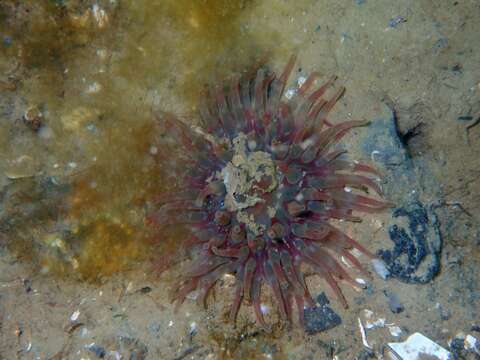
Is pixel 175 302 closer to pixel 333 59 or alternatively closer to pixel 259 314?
pixel 259 314

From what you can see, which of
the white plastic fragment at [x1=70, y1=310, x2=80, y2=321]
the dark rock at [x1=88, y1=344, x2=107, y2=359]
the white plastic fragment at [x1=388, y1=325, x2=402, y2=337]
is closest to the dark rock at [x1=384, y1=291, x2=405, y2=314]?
the white plastic fragment at [x1=388, y1=325, x2=402, y2=337]

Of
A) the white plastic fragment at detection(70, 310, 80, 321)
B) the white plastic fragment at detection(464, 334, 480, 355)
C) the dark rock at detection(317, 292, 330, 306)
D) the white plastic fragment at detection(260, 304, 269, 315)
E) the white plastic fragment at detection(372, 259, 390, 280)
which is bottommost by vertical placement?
the white plastic fragment at detection(70, 310, 80, 321)

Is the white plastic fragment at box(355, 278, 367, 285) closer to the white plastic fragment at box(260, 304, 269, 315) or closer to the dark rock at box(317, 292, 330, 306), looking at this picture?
the dark rock at box(317, 292, 330, 306)

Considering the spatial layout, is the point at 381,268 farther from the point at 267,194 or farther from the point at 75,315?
the point at 75,315

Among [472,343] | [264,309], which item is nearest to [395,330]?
[472,343]

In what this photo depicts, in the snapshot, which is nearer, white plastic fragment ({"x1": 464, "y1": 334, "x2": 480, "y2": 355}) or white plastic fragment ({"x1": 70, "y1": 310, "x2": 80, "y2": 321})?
white plastic fragment ({"x1": 464, "y1": 334, "x2": 480, "y2": 355})

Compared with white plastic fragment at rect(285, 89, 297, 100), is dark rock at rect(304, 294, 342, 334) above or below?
below


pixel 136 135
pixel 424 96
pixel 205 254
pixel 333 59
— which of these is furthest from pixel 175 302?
pixel 424 96
